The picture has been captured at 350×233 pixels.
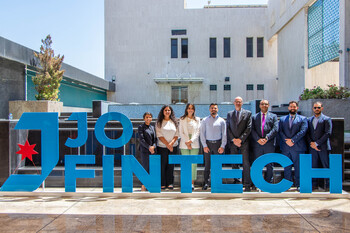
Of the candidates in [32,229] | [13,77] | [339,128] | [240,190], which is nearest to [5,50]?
[13,77]

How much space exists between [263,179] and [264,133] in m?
1.06

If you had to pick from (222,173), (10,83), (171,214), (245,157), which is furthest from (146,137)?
(10,83)

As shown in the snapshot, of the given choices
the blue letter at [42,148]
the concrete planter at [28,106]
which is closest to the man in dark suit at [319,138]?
the blue letter at [42,148]

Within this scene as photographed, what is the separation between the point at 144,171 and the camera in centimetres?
635

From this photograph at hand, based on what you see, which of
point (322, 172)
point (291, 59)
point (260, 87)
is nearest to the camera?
point (322, 172)

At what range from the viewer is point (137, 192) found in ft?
21.3

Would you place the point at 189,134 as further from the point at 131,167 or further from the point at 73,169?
the point at 73,169

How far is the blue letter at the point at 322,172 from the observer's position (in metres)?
6.12

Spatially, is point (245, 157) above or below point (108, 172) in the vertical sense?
above

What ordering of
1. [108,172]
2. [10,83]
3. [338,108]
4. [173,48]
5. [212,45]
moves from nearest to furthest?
[108,172], [338,108], [10,83], [212,45], [173,48]

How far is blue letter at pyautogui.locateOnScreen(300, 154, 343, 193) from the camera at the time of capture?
6122 millimetres

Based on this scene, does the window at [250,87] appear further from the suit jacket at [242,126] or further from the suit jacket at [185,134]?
the suit jacket at [185,134]

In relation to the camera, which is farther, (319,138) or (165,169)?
(165,169)

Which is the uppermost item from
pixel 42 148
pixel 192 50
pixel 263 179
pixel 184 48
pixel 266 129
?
pixel 184 48
